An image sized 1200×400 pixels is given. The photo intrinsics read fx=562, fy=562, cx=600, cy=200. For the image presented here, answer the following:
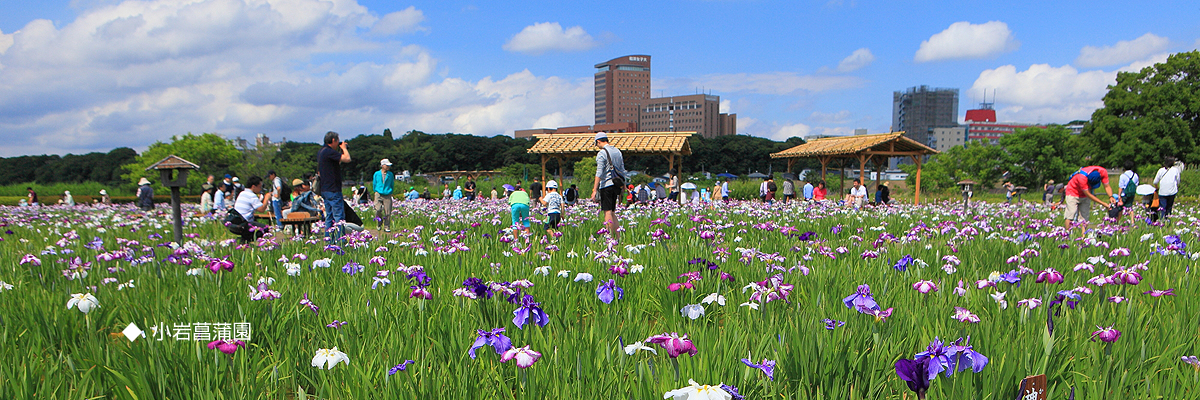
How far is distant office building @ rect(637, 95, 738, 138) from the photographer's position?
163 m

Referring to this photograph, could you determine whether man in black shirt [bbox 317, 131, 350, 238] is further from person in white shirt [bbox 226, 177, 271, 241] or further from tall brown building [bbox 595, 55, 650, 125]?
tall brown building [bbox 595, 55, 650, 125]

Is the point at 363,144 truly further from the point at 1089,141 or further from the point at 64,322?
the point at 64,322

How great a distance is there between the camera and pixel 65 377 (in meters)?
2.10

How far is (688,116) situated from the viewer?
16462 cm

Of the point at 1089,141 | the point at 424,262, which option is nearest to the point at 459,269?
the point at 424,262

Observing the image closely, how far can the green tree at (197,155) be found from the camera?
4059cm

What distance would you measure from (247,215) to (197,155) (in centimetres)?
4151

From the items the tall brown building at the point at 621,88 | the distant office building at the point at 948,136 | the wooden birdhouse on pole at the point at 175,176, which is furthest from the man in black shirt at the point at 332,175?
the distant office building at the point at 948,136

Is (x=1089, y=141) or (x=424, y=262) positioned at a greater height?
(x=1089, y=141)

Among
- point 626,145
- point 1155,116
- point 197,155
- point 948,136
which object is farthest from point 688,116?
point 626,145

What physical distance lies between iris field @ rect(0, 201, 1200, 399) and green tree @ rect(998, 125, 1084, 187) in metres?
42.0

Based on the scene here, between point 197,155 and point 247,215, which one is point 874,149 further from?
point 197,155

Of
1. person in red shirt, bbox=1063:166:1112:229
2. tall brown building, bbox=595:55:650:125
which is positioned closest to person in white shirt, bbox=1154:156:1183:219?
person in red shirt, bbox=1063:166:1112:229

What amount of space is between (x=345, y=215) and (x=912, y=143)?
59.3ft
